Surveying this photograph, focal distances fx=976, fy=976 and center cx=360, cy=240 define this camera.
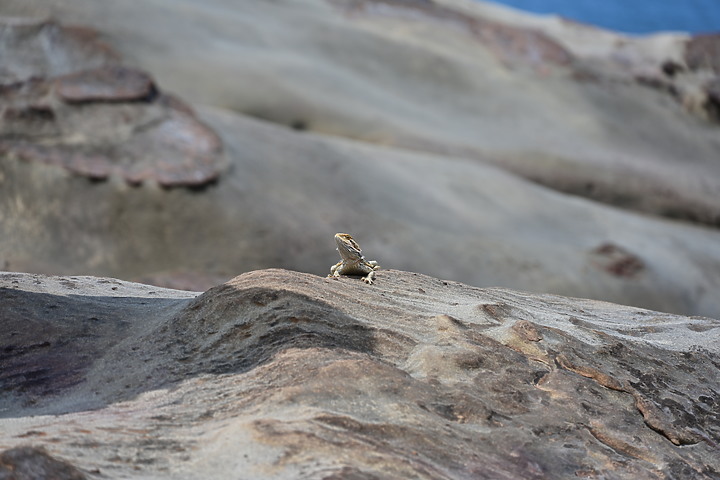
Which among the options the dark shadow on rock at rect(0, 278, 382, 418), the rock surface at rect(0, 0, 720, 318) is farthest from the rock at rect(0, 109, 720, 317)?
the dark shadow on rock at rect(0, 278, 382, 418)

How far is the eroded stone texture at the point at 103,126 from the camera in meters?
7.42

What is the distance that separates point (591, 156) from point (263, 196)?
562cm

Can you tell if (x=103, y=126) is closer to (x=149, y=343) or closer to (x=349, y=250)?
(x=349, y=250)

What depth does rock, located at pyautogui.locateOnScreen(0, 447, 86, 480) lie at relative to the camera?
185 cm

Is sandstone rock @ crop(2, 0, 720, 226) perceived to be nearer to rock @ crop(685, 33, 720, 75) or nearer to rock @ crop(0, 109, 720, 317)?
rock @ crop(685, 33, 720, 75)

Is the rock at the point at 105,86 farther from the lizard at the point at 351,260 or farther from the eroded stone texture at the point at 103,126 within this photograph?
the lizard at the point at 351,260

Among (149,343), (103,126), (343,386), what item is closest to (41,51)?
(103,126)

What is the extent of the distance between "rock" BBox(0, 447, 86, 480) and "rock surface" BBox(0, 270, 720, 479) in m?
0.11

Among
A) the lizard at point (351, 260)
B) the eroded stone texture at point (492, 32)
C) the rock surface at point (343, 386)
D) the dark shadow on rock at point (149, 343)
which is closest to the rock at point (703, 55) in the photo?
the eroded stone texture at point (492, 32)

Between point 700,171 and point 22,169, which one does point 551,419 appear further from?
point 700,171

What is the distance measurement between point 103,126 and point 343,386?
5.79 metres

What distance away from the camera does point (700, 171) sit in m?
12.9

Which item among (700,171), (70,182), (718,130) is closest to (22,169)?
(70,182)

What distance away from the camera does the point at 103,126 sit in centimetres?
772
